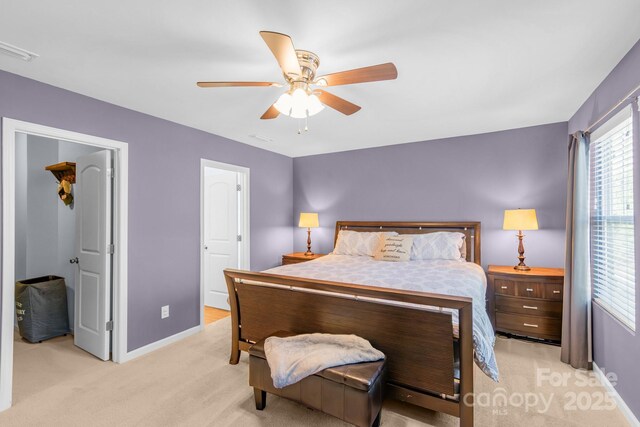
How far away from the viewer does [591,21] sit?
1.67 m

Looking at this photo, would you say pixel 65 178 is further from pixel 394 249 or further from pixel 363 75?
pixel 394 249

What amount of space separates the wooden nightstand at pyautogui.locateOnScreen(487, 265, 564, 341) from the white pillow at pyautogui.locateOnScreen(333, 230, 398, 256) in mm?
1323

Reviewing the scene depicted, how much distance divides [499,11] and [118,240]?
3.40 metres

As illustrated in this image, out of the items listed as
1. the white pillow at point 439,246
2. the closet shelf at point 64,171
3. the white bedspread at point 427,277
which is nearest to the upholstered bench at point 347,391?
the white bedspread at point 427,277

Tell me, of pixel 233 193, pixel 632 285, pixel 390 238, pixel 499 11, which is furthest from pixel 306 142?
pixel 632 285

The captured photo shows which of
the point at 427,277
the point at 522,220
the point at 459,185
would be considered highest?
the point at 459,185

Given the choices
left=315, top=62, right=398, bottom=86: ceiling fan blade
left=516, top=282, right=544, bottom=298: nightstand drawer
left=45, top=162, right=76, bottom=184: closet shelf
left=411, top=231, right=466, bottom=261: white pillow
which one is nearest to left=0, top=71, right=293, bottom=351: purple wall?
left=45, top=162, right=76, bottom=184: closet shelf

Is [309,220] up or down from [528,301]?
up

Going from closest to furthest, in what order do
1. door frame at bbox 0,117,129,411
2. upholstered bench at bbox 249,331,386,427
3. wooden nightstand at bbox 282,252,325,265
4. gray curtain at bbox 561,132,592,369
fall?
upholstered bench at bbox 249,331,386,427
door frame at bbox 0,117,129,411
gray curtain at bbox 561,132,592,369
wooden nightstand at bbox 282,252,325,265

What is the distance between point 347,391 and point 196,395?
1.28 metres

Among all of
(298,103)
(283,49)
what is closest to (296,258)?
(298,103)

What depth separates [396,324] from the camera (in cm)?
198

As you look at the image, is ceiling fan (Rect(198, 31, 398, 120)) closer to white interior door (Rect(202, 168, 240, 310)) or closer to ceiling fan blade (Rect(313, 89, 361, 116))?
ceiling fan blade (Rect(313, 89, 361, 116))

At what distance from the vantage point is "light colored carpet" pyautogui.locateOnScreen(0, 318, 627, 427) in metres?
2.02
